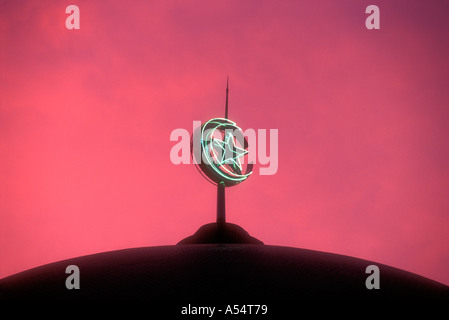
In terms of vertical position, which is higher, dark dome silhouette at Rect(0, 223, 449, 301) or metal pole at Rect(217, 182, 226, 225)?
metal pole at Rect(217, 182, 226, 225)

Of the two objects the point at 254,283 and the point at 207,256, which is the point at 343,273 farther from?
the point at 207,256

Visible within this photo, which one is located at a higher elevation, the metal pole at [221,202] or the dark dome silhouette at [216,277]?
the metal pole at [221,202]

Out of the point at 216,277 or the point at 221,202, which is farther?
the point at 221,202

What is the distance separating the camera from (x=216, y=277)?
21.0 feet

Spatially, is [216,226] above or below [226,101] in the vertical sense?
below

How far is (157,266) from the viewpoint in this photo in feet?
23.3

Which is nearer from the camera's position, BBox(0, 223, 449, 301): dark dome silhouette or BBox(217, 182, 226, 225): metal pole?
BBox(0, 223, 449, 301): dark dome silhouette

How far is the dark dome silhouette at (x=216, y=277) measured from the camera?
605 centimetres

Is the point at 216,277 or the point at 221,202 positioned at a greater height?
the point at 221,202

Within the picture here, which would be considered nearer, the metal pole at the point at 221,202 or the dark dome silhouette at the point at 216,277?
the dark dome silhouette at the point at 216,277

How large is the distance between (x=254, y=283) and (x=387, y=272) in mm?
3369

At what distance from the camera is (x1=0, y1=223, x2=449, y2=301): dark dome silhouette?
6.05m
